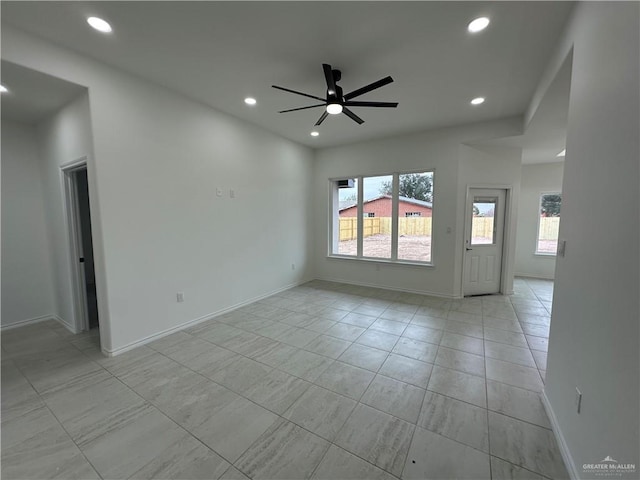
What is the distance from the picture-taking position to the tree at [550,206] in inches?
230

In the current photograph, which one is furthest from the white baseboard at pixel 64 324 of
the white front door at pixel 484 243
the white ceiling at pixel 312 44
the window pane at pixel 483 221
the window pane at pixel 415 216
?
the window pane at pixel 483 221

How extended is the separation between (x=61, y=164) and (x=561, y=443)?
5.31 metres

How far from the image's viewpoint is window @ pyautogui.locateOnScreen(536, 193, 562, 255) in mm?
5840

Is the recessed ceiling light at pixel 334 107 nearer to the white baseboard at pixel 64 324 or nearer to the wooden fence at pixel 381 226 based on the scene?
the wooden fence at pixel 381 226

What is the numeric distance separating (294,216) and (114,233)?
3.14 m

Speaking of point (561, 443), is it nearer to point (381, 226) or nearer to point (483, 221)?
point (483, 221)

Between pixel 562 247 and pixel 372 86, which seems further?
pixel 372 86

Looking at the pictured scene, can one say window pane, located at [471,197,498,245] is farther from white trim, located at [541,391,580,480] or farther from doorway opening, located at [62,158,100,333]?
doorway opening, located at [62,158,100,333]

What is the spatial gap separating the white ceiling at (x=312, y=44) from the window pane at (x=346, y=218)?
242cm

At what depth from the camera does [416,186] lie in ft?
16.2

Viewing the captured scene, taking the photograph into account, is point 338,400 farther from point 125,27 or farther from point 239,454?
point 125,27

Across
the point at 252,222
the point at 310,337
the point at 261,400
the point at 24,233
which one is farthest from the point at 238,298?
the point at 24,233

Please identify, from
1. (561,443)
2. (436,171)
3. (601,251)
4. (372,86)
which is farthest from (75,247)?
(436,171)

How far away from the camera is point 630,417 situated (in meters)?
1.01
